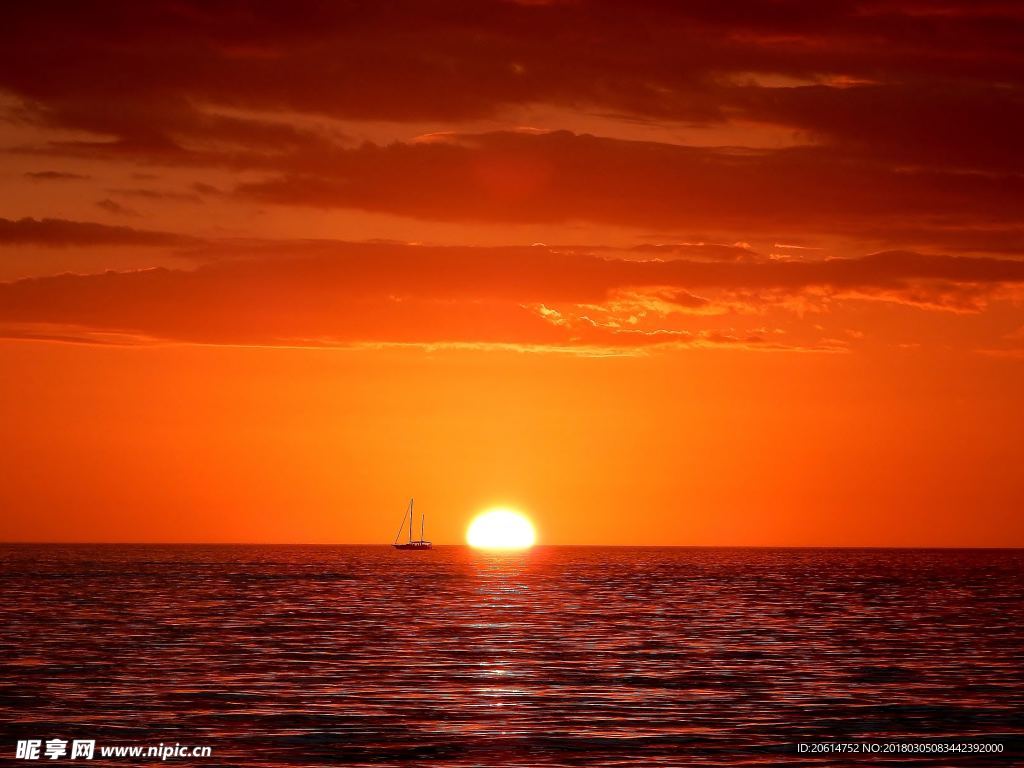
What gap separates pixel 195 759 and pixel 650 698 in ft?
61.0

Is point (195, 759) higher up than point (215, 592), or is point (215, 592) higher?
point (215, 592)

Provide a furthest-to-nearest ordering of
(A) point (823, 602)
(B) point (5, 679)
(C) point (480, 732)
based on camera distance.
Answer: (A) point (823, 602) < (B) point (5, 679) < (C) point (480, 732)

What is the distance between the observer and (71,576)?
184 meters

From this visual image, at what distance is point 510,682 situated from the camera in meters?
55.0

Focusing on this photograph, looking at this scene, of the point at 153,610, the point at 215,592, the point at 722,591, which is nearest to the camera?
the point at 153,610

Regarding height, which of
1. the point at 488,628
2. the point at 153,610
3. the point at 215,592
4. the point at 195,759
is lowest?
the point at 195,759

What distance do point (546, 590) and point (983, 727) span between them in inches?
4367

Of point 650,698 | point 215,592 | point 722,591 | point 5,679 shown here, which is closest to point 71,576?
point 215,592

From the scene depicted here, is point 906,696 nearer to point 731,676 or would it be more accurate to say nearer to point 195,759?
point 731,676

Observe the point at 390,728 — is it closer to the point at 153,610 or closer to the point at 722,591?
the point at 153,610

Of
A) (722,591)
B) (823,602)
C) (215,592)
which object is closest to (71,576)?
(215,592)

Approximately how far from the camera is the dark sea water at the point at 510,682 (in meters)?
40.4

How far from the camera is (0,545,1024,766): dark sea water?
40438 mm

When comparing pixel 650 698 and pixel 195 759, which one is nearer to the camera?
pixel 195 759
